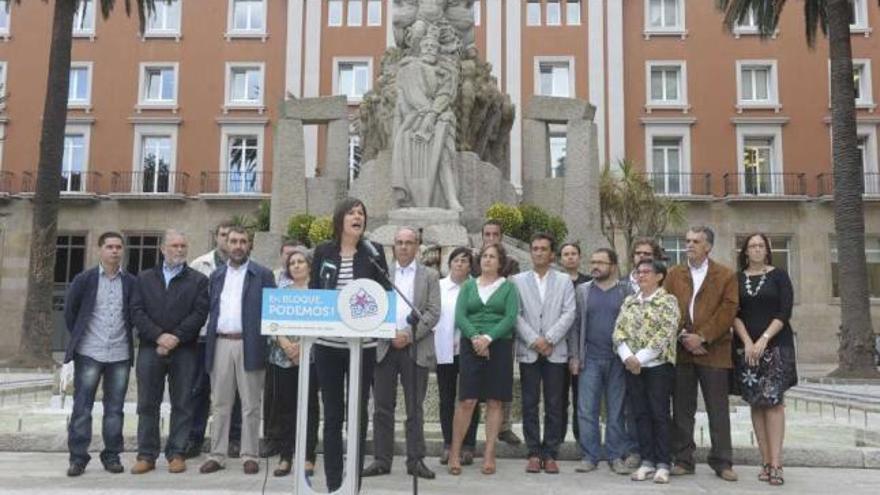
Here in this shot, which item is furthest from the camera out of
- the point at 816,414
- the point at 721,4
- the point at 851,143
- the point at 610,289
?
the point at 721,4

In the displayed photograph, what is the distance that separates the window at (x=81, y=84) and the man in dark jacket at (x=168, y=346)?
105ft

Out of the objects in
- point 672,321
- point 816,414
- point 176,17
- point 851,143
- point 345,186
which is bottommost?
point 816,414

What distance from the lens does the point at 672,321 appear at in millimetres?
6148

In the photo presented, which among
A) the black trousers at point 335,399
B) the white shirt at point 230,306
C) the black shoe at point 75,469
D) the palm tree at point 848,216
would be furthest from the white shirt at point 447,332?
the palm tree at point 848,216

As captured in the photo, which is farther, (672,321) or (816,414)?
(816,414)

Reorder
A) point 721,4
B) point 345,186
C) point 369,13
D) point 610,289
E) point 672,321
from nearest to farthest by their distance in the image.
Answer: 1. point 672,321
2. point 610,289
3. point 345,186
4. point 721,4
5. point 369,13

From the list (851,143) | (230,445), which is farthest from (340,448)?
(851,143)

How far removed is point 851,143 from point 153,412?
61.3ft

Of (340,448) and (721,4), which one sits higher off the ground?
(721,4)

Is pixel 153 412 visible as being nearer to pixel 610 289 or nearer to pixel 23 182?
pixel 610 289

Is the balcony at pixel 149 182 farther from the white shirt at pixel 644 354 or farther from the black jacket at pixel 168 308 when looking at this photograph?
the white shirt at pixel 644 354

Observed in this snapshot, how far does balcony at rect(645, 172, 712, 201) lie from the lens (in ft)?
109

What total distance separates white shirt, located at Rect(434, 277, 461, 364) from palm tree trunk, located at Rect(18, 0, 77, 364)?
17.3 m

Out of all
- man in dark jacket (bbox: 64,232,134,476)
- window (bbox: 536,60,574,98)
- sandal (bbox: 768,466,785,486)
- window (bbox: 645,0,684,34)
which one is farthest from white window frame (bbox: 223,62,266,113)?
sandal (bbox: 768,466,785,486)
